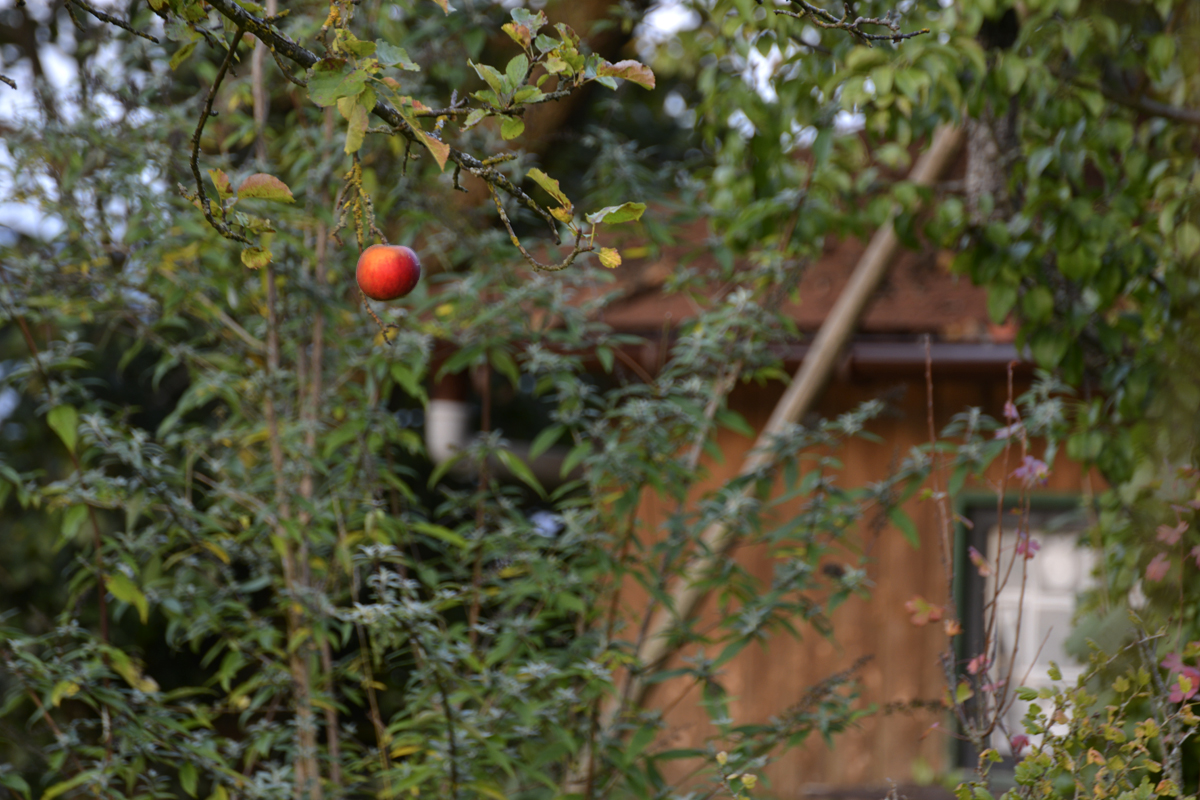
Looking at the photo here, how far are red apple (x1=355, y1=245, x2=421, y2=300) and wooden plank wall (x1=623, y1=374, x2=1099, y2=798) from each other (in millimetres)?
4222

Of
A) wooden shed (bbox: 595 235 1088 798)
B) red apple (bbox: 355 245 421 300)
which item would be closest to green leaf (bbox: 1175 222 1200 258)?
red apple (bbox: 355 245 421 300)

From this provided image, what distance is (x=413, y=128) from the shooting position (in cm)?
133

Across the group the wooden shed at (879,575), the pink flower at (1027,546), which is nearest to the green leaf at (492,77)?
the pink flower at (1027,546)

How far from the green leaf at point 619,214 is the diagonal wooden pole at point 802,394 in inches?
56.2

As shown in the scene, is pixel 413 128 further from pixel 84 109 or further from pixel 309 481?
pixel 84 109

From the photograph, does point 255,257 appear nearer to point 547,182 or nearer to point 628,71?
point 547,182

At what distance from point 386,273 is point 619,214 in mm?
339

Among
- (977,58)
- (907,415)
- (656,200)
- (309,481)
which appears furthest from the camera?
(907,415)

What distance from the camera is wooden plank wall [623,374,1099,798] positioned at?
5570 mm

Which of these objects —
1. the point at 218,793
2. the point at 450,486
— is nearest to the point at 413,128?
the point at 218,793

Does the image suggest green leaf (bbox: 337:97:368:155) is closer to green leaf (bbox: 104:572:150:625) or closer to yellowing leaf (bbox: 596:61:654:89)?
yellowing leaf (bbox: 596:61:654:89)

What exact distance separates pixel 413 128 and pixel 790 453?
5.60 ft

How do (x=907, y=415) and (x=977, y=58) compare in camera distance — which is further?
(x=907, y=415)

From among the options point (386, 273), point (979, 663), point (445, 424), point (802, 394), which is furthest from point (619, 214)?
point (445, 424)
